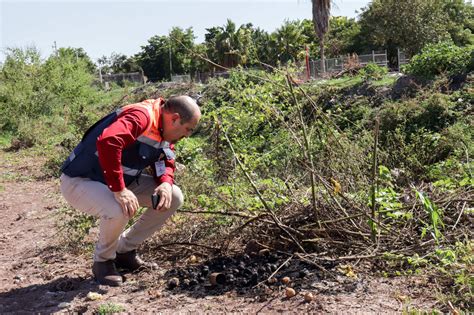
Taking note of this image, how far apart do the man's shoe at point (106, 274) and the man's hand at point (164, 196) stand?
1.89 feet

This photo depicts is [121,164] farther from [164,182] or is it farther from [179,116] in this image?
[179,116]

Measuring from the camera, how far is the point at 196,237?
4.59 m

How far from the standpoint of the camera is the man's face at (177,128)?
349 centimetres

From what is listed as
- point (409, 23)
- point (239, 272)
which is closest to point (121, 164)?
point (239, 272)

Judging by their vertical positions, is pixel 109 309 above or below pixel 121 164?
below

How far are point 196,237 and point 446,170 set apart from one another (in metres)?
2.56

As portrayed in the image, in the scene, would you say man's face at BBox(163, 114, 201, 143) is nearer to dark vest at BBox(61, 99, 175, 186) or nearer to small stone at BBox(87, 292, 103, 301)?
dark vest at BBox(61, 99, 175, 186)

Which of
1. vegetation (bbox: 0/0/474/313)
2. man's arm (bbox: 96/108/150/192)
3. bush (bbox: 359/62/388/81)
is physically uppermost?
bush (bbox: 359/62/388/81)

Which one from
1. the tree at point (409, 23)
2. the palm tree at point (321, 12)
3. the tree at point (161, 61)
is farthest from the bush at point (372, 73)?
the tree at point (161, 61)

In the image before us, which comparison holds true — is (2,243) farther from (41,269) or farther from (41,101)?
(41,101)

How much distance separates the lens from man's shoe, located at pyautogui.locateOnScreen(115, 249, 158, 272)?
400cm

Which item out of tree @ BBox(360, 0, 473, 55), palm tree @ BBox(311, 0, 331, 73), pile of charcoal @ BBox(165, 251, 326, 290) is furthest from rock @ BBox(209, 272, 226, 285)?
tree @ BBox(360, 0, 473, 55)

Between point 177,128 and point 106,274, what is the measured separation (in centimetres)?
116

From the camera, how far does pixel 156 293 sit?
3.55m
